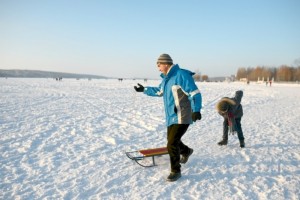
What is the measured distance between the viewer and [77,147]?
20.2 feet

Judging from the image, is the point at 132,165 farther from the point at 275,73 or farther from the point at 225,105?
the point at 275,73

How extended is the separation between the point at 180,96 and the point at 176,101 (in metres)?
0.11

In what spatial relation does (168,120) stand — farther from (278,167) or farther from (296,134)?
(296,134)

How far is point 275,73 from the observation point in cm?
14525

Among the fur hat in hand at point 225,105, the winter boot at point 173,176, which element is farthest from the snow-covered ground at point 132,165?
the fur hat in hand at point 225,105

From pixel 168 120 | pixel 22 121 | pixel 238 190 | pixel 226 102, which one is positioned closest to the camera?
pixel 238 190

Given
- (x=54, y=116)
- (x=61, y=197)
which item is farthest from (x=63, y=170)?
(x=54, y=116)

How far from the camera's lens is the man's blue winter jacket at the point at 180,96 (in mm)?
3975

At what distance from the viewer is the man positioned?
3992 millimetres

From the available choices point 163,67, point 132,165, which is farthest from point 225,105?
point 132,165

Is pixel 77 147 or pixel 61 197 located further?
pixel 77 147

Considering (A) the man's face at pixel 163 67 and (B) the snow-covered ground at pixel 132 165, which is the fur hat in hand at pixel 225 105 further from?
(A) the man's face at pixel 163 67

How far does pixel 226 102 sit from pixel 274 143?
7.05ft

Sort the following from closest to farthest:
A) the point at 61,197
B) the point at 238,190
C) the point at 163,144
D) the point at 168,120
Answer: the point at 61,197
the point at 238,190
the point at 168,120
the point at 163,144
